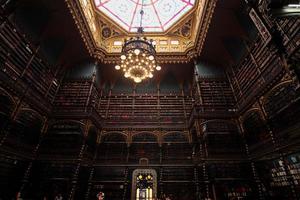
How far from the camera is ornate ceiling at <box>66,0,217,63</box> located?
10.6 m

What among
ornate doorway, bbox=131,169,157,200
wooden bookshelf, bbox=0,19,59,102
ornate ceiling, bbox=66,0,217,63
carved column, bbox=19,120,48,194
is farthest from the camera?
ornate ceiling, bbox=66,0,217,63

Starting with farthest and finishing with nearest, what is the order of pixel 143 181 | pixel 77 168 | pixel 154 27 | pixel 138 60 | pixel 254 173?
pixel 154 27 → pixel 143 181 → pixel 77 168 → pixel 254 173 → pixel 138 60

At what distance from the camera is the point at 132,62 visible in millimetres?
6875

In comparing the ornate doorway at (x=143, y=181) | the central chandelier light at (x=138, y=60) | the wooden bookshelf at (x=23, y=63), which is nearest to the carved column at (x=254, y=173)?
the ornate doorway at (x=143, y=181)

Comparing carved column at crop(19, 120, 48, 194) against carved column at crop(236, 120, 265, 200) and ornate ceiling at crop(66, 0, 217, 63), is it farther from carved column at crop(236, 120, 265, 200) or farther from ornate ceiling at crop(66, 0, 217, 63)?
carved column at crop(236, 120, 265, 200)

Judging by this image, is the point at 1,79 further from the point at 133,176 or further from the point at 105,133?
→ the point at 133,176

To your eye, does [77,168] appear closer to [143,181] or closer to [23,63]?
[143,181]

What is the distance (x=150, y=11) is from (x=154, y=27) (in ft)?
3.60

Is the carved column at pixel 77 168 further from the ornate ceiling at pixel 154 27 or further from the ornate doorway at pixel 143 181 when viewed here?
the ornate ceiling at pixel 154 27

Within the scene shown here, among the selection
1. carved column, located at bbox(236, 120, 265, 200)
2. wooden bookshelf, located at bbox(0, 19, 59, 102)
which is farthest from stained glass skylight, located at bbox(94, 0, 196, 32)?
carved column, located at bbox(236, 120, 265, 200)

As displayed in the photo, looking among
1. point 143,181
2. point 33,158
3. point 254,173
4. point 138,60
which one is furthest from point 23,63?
point 254,173

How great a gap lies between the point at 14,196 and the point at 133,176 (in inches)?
189

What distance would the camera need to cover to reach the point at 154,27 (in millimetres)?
12391

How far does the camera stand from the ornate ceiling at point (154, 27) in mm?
10625
